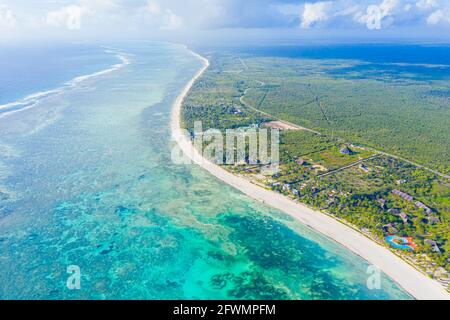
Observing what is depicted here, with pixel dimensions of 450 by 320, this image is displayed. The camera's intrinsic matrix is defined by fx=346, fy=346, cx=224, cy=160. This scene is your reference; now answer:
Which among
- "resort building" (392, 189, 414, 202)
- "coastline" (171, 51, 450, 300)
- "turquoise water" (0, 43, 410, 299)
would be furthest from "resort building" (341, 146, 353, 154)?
"turquoise water" (0, 43, 410, 299)

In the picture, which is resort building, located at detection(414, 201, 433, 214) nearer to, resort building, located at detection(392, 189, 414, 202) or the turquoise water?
resort building, located at detection(392, 189, 414, 202)

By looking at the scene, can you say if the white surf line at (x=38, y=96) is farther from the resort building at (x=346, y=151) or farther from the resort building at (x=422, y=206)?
the resort building at (x=422, y=206)

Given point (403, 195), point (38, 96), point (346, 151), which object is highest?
point (38, 96)

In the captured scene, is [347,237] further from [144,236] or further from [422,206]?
[144,236]

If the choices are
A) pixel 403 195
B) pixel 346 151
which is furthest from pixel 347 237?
pixel 346 151

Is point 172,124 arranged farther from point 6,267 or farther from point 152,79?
point 152,79

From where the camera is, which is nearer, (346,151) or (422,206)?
(422,206)

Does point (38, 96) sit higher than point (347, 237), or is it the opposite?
point (38, 96)

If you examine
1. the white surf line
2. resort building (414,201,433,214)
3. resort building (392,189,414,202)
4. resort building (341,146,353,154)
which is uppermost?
the white surf line
